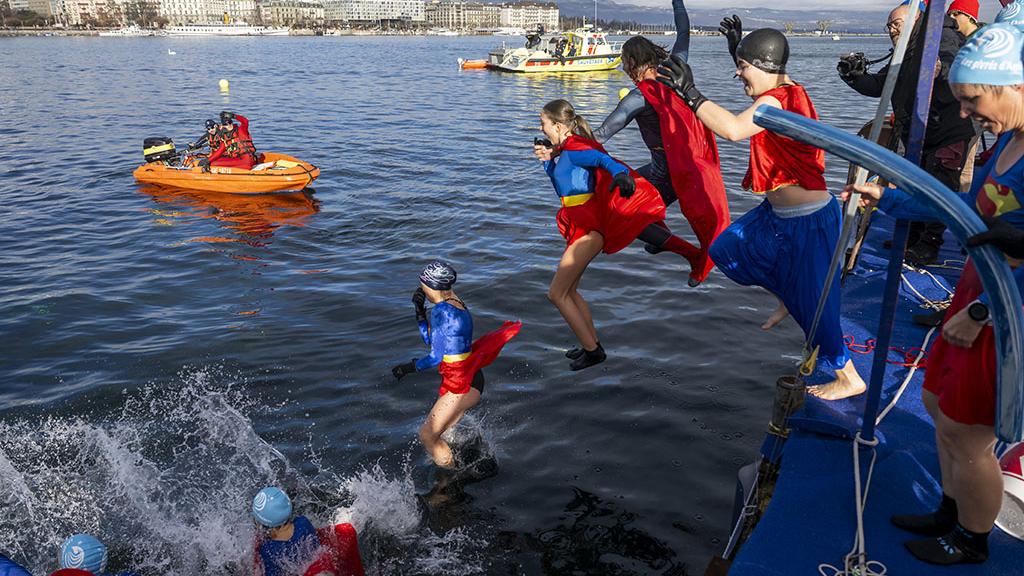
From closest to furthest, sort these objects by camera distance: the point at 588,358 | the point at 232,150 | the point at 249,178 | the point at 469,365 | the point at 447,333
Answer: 1. the point at 447,333
2. the point at 469,365
3. the point at 588,358
4. the point at 249,178
5. the point at 232,150

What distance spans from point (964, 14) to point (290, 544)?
7596mm

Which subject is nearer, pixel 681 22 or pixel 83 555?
pixel 83 555

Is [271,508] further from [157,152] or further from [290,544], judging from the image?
[157,152]

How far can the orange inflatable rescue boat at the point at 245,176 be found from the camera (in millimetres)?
17547

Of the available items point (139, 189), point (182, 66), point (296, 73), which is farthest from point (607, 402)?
point (182, 66)

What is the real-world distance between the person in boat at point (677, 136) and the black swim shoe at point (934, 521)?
309cm

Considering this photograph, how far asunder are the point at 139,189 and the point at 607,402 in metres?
16.7

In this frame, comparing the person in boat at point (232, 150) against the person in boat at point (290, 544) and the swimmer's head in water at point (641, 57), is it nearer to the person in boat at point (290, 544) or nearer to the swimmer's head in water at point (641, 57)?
the swimmer's head in water at point (641, 57)

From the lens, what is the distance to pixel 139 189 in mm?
19359

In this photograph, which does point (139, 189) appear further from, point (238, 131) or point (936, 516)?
point (936, 516)

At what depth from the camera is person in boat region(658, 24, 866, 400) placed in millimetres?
4402

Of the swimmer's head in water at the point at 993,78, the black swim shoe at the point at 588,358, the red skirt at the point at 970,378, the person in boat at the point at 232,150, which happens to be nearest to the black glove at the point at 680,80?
the swimmer's head in water at the point at 993,78

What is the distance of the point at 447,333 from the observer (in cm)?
602

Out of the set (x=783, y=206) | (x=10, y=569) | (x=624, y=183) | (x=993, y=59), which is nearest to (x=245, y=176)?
(x=624, y=183)
